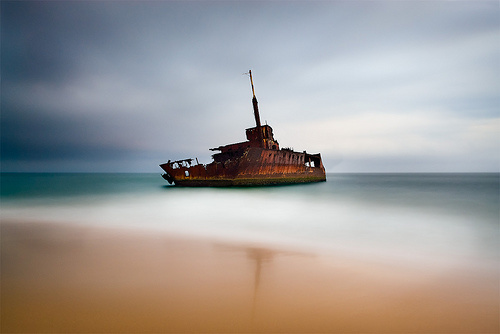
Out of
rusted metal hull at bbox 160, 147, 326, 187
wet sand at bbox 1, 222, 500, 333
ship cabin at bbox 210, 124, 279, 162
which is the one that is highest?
ship cabin at bbox 210, 124, 279, 162

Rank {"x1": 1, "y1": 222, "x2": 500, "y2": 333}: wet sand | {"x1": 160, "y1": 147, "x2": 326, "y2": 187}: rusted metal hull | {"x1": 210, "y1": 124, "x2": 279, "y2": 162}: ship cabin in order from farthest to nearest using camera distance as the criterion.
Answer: {"x1": 210, "y1": 124, "x2": 279, "y2": 162}: ship cabin < {"x1": 160, "y1": 147, "x2": 326, "y2": 187}: rusted metal hull < {"x1": 1, "y1": 222, "x2": 500, "y2": 333}: wet sand

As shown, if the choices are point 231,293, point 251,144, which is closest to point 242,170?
point 251,144

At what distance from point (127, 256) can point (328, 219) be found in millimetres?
5118

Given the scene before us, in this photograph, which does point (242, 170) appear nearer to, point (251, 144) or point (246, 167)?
point (246, 167)

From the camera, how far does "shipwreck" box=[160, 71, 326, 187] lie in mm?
17086

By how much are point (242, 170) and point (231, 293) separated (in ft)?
48.3

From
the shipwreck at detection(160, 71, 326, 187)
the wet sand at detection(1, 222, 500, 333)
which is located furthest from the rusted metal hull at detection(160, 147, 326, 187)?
the wet sand at detection(1, 222, 500, 333)

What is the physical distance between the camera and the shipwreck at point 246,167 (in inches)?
673

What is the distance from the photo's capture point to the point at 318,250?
11.8ft

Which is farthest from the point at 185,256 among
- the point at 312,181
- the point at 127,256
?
the point at 312,181

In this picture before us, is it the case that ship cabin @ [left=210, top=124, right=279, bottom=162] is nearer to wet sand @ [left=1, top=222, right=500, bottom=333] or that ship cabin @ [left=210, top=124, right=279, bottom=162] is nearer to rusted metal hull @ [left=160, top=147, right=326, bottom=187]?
rusted metal hull @ [left=160, top=147, right=326, bottom=187]

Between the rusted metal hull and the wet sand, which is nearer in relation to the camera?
the wet sand

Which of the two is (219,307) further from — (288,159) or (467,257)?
(288,159)

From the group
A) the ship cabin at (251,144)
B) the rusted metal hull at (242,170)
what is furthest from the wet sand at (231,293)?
the ship cabin at (251,144)
